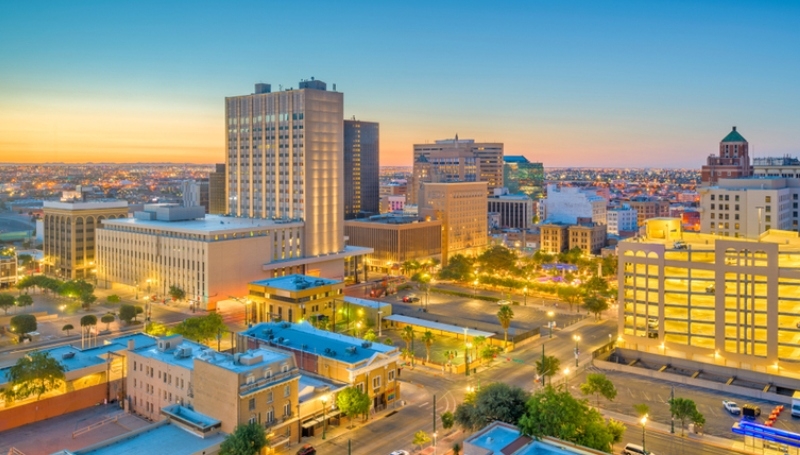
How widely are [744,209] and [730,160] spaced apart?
245 feet

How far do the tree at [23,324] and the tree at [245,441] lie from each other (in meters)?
51.9

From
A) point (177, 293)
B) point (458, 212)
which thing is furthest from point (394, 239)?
point (177, 293)

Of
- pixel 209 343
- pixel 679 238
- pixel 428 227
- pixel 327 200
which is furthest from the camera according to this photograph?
pixel 428 227

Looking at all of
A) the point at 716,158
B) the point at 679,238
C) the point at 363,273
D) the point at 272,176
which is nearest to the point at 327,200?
the point at 272,176

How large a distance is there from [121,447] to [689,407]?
43.4 metres

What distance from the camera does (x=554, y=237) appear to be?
171 meters

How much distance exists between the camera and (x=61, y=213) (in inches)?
5325

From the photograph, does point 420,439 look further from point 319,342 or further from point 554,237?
point 554,237

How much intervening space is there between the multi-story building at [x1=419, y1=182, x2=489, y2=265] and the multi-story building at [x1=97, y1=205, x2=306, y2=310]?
4437 centimetres

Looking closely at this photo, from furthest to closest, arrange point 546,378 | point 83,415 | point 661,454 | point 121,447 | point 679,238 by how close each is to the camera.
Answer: point 679,238 < point 546,378 < point 83,415 < point 661,454 < point 121,447

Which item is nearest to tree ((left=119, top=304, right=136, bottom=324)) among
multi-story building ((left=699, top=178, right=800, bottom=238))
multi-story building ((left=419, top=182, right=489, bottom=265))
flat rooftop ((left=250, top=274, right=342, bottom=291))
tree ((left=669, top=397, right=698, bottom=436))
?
flat rooftop ((left=250, top=274, right=342, bottom=291))

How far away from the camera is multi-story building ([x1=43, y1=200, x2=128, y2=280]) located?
133125 millimetres

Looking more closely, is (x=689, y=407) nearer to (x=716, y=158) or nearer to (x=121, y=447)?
(x=121, y=447)

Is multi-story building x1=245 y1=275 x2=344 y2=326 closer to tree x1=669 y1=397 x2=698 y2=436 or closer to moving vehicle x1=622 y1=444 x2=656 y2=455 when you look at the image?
moving vehicle x1=622 y1=444 x2=656 y2=455
